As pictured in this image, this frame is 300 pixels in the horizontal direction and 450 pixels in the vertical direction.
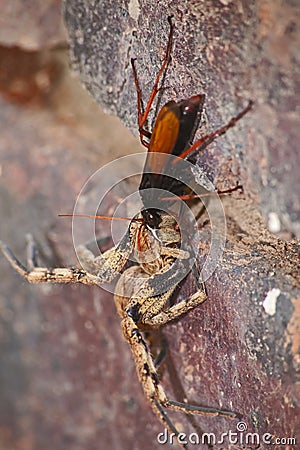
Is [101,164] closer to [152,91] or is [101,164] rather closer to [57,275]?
[57,275]

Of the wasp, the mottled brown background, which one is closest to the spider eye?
the wasp

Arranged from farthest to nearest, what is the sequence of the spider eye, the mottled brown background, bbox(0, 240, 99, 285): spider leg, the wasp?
1. bbox(0, 240, 99, 285): spider leg
2. the spider eye
3. the wasp
4. the mottled brown background

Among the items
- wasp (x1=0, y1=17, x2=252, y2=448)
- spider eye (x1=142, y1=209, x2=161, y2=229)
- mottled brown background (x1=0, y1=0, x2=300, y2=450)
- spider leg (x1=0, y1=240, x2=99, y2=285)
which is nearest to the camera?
mottled brown background (x1=0, y1=0, x2=300, y2=450)

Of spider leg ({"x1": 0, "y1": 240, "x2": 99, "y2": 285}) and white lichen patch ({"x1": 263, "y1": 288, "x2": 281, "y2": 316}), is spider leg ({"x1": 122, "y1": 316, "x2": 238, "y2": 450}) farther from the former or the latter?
white lichen patch ({"x1": 263, "y1": 288, "x2": 281, "y2": 316})

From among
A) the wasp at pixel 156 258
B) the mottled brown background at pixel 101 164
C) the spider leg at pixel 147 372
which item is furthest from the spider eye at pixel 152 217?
the spider leg at pixel 147 372

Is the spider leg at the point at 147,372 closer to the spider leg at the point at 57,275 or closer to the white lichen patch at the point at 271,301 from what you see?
the spider leg at the point at 57,275
